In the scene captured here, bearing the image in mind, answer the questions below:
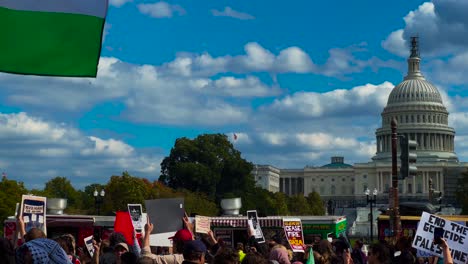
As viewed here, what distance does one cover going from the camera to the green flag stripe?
7266mm

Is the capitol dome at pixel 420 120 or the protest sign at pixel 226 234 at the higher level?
the capitol dome at pixel 420 120

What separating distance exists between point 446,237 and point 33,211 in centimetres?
472

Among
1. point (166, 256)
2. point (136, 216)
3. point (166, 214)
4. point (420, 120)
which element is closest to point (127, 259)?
point (166, 256)

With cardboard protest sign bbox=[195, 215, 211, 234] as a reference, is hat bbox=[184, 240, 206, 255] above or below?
below

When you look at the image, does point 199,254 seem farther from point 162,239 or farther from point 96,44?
point 162,239

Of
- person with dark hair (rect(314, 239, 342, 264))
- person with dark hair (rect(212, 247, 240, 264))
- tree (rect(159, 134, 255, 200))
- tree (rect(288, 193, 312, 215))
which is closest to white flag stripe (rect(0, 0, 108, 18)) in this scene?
person with dark hair (rect(212, 247, 240, 264))

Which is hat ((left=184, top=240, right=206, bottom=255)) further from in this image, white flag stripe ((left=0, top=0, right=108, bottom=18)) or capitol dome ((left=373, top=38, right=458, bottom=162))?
capitol dome ((left=373, top=38, right=458, bottom=162))

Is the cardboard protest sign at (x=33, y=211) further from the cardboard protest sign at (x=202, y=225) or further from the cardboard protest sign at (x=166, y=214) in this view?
the cardboard protest sign at (x=202, y=225)

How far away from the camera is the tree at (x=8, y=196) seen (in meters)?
70.0

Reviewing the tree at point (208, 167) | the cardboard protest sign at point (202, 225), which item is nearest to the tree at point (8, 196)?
the tree at point (208, 167)

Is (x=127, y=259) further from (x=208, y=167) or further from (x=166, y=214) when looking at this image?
(x=208, y=167)

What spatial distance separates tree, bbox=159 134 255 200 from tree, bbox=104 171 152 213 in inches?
734

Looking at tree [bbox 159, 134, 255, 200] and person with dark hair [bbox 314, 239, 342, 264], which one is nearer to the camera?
person with dark hair [bbox 314, 239, 342, 264]

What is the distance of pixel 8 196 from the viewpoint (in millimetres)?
73000
